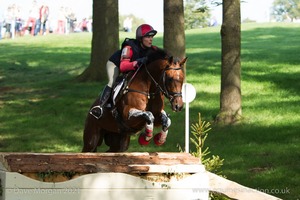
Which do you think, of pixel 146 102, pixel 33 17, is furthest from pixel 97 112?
pixel 33 17

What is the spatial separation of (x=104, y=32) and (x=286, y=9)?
104 m

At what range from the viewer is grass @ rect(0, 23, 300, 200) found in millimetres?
15453

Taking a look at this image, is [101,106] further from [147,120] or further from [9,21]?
[9,21]

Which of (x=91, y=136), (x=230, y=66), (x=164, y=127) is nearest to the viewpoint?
(x=164, y=127)

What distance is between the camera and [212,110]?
20516 mm

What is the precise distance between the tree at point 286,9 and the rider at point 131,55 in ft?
365

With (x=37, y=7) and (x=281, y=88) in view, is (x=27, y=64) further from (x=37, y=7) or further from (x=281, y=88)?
(x=37, y=7)

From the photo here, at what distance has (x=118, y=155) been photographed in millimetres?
9703

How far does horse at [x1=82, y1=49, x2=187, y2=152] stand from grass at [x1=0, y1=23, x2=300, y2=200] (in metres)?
2.19

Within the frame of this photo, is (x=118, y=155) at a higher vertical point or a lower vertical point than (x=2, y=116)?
higher

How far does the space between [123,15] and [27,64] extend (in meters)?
101

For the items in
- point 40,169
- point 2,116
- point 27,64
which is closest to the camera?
point 40,169

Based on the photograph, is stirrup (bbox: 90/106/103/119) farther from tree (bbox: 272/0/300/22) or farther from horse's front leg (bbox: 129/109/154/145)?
tree (bbox: 272/0/300/22)

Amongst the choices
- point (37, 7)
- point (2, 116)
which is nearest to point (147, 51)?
point (2, 116)
